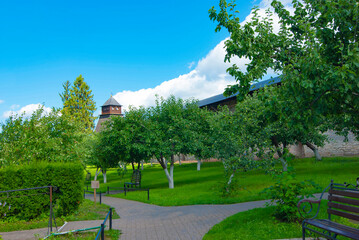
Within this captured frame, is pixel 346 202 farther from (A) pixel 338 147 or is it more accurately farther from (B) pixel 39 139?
(A) pixel 338 147

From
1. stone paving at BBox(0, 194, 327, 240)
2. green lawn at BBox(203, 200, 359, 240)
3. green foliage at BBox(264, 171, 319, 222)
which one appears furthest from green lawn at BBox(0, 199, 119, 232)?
green foliage at BBox(264, 171, 319, 222)

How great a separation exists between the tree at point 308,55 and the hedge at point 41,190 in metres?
6.71

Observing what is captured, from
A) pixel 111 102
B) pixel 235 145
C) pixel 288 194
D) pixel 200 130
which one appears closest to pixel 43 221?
pixel 288 194

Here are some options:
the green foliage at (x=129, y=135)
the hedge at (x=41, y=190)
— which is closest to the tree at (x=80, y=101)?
the green foliage at (x=129, y=135)

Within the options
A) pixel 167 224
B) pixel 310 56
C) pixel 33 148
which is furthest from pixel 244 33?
pixel 33 148

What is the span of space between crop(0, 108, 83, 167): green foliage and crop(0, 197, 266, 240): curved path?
5716 millimetres

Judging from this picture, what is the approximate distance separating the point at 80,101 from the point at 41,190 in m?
47.6

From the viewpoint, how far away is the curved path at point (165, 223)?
7.02 metres

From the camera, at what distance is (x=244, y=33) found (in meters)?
7.91

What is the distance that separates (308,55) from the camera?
6.04 meters

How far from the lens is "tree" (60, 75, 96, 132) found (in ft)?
176

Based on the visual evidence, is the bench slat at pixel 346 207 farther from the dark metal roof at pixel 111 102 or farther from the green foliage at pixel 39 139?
the dark metal roof at pixel 111 102

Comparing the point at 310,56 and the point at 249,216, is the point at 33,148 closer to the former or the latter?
the point at 249,216

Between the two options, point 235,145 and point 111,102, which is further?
point 111,102
